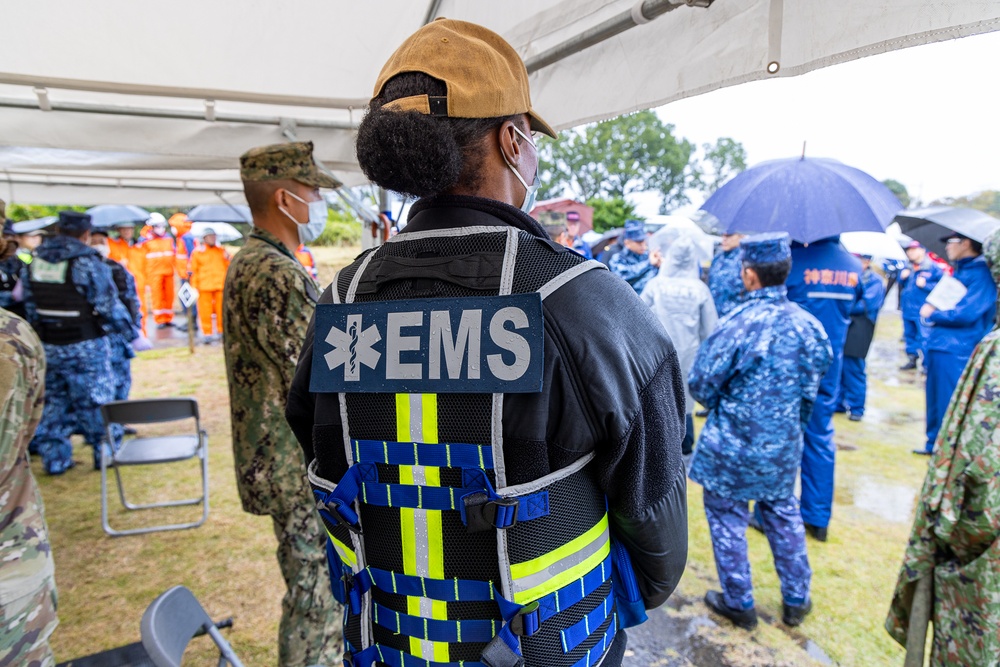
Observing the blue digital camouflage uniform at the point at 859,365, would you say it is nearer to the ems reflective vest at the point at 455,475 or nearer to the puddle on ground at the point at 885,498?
the puddle on ground at the point at 885,498

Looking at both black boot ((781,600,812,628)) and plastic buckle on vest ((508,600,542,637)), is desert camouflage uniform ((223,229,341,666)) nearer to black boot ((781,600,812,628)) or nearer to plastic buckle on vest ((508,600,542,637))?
plastic buckle on vest ((508,600,542,637))

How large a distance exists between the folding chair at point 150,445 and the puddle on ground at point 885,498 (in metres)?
5.13

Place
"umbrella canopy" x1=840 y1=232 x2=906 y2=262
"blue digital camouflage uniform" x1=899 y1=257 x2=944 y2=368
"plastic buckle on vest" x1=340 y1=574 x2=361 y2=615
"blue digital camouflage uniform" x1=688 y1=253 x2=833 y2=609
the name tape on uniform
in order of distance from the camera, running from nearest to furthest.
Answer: the name tape on uniform < "plastic buckle on vest" x1=340 y1=574 x2=361 y2=615 < "blue digital camouflage uniform" x1=688 y1=253 x2=833 y2=609 < "umbrella canopy" x1=840 y1=232 x2=906 y2=262 < "blue digital camouflage uniform" x1=899 y1=257 x2=944 y2=368

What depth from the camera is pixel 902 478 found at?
5.09 m

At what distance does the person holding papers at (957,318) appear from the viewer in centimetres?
479

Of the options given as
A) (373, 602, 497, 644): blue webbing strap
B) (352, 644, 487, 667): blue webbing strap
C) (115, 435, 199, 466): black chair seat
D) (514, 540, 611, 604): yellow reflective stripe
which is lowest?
(115, 435, 199, 466): black chair seat

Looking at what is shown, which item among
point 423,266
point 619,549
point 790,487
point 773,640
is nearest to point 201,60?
point 423,266

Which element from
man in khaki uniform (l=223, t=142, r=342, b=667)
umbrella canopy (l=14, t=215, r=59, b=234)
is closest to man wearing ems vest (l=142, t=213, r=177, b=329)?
umbrella canopy (l=14, t=215, r=59, b=234)

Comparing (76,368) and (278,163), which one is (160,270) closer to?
(76,368)

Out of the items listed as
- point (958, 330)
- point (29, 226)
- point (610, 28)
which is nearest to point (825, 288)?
point (958, 330)

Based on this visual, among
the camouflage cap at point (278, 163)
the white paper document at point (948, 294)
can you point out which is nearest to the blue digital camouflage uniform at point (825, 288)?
the white paper document at point (948, 294)

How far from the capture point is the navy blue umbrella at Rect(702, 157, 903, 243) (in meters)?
3.78

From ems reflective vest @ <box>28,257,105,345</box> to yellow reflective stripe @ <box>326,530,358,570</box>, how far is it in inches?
190

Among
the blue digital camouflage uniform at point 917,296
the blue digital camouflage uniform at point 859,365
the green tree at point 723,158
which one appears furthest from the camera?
the green tree at point 723,158
